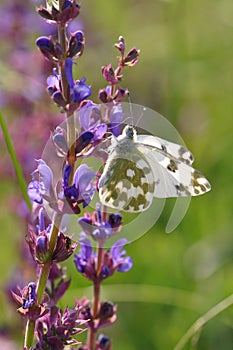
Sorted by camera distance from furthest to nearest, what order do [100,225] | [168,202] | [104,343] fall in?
[168,202], [104,343], [100,225]

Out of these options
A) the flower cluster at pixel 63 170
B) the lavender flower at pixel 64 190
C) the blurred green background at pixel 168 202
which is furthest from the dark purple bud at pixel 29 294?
the blurred green background at pixel 168 202

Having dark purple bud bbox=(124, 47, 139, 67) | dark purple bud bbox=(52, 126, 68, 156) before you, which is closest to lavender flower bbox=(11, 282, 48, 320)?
dark purple bud bbox=(52, 126, 68, 156)

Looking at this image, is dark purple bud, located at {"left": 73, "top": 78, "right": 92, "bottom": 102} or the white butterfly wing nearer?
dark purple bud, located at {"left": 73, "top": 78, "right": 92, "bottom": 102}

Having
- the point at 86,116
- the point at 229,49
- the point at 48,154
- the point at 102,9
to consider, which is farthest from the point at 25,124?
the point at 102,9

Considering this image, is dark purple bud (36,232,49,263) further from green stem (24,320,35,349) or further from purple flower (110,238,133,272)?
purple flower (110,238,133,272)

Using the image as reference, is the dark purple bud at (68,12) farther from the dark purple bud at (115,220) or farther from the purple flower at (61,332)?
the purple flower at (61,332)

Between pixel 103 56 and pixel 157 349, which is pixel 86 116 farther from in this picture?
pixel 103 56

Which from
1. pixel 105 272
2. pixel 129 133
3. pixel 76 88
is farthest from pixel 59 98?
pixel 105 272

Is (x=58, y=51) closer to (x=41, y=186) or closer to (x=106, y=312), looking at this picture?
(x=41, y=186)
